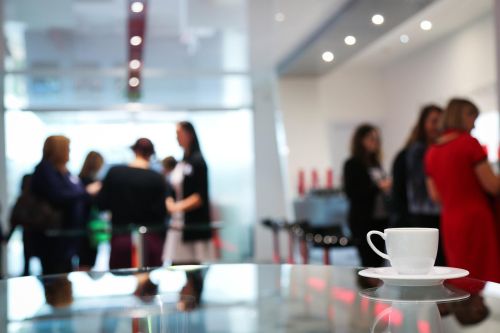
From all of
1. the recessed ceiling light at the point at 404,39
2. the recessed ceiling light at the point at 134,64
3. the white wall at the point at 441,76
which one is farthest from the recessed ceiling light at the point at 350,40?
the recessed ceiling light at the point at 134,64

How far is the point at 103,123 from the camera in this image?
11.1 meters

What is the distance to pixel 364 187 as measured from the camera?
5.43 m

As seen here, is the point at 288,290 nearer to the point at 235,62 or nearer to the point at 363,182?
the point at 363,182

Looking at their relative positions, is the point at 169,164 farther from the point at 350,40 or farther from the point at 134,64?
the point at 350,40

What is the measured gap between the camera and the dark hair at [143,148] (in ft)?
15.5

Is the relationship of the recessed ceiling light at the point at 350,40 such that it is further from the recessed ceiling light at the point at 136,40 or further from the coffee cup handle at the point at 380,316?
the coffee cup handle at the point at 380,316

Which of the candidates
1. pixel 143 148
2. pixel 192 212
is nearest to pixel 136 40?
pixel 192 212

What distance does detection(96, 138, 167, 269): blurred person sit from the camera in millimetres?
4688

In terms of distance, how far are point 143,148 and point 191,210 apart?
2.24 feet

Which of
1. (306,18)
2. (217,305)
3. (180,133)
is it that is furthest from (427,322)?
(306,18)

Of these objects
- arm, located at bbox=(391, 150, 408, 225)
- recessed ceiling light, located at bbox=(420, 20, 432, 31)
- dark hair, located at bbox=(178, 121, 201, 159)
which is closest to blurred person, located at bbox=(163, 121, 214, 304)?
dark hair, located at bbox=(178, 121, 201, 159)

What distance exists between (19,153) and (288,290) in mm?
9970

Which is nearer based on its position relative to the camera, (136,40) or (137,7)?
(137,7)

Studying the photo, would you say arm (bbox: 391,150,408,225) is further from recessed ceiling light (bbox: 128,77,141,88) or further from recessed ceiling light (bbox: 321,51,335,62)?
recessed ceiling light (bbox: 128,77,141,88)
